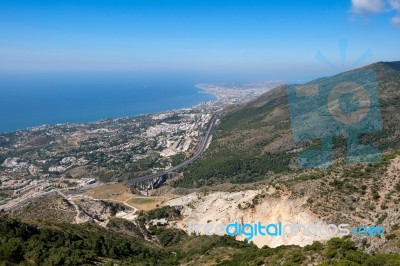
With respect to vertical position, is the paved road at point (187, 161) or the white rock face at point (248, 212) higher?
the white rock face at point (248, 212)

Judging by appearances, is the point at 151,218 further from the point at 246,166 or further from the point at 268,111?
the point at 268,111

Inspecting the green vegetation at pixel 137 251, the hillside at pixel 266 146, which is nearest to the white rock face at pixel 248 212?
the green vegetation at pixel 137 251

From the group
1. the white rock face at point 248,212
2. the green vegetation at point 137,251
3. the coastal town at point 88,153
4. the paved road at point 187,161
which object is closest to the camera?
the green vegetation at point 137,251

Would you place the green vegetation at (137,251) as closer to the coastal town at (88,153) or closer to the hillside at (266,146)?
the hillside at (266,146)

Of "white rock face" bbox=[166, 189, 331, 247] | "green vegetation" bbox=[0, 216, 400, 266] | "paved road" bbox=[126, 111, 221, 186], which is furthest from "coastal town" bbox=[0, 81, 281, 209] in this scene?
"green vegetation" bbox=[0, 216, 400, 266]

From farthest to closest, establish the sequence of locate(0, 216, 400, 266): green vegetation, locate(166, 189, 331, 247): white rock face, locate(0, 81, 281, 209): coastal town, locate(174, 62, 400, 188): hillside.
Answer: locate(0, 81, 281, 209): coastal town
locate(174, 62, 400, 188): hillside
locate(166, 189, 331, 247): white rock face
locate(0, 216, 400, 266): green vegetation

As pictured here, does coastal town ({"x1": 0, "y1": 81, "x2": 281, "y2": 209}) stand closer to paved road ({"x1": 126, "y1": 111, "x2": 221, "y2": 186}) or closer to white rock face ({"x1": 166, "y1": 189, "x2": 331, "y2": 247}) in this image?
paved road ({"x1": 126, "y1": 111, "x2": 221, "y2": 186})

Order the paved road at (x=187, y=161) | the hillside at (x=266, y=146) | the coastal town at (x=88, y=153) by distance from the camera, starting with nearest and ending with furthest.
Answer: the hillside at (x=266, y=146) < the paved road at (x=187, y=161) < the coastal town at (x=88, y=153)

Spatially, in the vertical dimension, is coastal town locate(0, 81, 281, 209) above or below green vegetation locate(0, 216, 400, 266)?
below
